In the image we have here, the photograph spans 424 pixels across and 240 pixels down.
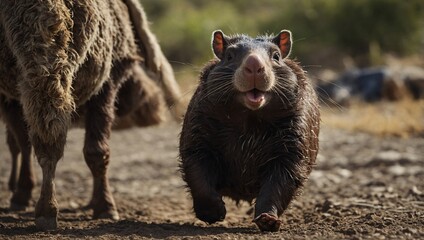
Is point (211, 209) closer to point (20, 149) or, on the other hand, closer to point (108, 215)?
point (108, 215)

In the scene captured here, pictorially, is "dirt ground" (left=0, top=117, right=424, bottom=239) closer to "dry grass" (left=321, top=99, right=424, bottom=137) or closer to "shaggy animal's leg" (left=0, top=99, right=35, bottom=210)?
"shaggy animal's leg" (left=0, top=99, right=35, bottom=210)

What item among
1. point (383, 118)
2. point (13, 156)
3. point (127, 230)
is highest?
point (383, 118)

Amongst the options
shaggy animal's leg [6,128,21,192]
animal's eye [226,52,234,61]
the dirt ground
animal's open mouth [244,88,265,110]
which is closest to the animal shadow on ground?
the dirt ground

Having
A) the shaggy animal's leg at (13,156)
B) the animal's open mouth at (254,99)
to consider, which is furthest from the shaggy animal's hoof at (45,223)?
the shaggy animal's leg at (13,156)

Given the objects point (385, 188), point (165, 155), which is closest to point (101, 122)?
point (385, 188)

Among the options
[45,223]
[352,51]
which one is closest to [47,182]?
[45,223]

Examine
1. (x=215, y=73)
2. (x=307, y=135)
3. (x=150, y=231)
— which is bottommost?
(x=150, y=231)

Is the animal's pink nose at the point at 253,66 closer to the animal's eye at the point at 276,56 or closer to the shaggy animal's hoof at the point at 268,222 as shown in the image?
the animal's eye at the point at 276,56

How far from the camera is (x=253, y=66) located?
5.81m

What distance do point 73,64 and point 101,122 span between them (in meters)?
1.20

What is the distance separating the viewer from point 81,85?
6.73m

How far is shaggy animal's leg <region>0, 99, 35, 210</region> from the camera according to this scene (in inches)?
309

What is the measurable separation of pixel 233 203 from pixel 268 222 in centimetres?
324

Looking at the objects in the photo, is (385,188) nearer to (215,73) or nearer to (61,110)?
(215,73)
